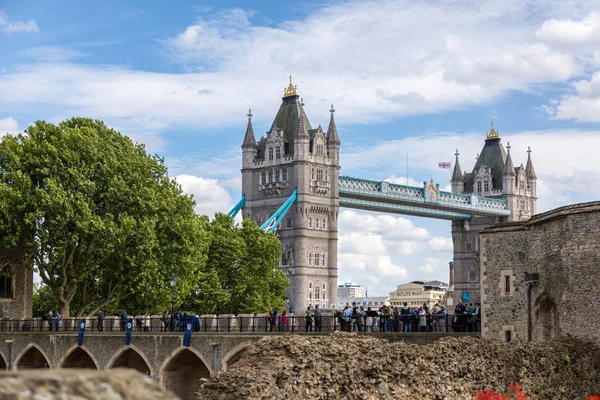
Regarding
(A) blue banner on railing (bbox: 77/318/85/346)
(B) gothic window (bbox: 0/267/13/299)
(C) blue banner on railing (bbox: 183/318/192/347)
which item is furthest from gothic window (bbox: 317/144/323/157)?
(C) blue banner on railing (bbox: 183/318/192/347)

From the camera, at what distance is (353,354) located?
1964 cm

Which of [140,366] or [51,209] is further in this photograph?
[51,209]

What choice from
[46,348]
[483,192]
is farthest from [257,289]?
[483,192]

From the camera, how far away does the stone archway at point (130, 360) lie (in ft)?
136

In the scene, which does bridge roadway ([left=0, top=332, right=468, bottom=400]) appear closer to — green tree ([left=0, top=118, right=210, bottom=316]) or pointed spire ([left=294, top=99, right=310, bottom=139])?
green tree ([left=0, top=118, right=210, bottom=316])

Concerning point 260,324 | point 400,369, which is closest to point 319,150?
point 260,324

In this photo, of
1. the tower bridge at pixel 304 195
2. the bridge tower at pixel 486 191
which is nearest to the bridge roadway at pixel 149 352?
the tower bridge at pixel 304 195

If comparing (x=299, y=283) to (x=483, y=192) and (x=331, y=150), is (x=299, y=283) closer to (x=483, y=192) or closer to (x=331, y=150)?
(x=331, y=150)

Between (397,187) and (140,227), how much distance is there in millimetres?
84694

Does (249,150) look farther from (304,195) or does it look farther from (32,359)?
(32,359)

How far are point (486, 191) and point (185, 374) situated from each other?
131 m

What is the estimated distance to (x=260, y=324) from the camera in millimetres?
40438

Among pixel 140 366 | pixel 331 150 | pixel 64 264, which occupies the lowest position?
pixel 140 366

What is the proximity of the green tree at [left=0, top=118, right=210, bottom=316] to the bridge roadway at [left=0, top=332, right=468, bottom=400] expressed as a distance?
509cm
